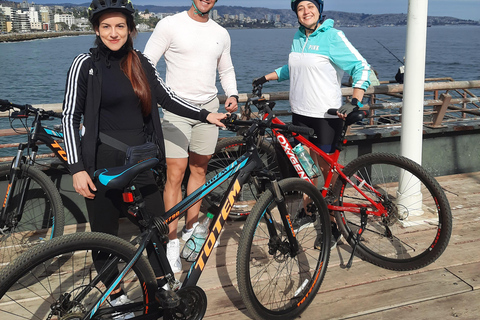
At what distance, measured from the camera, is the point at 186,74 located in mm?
3799

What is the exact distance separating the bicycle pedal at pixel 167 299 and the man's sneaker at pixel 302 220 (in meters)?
1.13

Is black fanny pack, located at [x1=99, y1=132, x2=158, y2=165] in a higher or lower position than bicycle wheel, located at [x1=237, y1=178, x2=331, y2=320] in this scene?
higher

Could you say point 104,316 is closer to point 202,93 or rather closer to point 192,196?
point 192,196

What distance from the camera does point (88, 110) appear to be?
2684 mm

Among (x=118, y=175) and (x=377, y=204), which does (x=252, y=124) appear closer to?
(x=118, y=175)

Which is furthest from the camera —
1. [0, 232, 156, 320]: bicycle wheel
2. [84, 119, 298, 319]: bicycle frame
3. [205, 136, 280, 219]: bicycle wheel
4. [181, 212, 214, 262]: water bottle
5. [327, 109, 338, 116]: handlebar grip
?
[205, 136, 280, 219]: bicycle wheel

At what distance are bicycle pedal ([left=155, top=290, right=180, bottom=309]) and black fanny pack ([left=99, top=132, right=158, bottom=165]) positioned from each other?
0.68 metres

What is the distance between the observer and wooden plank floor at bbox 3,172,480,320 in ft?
10.7

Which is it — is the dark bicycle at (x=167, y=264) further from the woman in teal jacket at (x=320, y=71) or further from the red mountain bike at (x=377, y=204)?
the woman in teal jacket at (x=320, y=71)

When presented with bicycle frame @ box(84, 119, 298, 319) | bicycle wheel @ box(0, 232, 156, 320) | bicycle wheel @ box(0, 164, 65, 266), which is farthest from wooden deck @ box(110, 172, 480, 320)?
bicycle wheel @ box(0, 164, 65, 266)

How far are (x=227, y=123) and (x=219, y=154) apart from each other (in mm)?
1942

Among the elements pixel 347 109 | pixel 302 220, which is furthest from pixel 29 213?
pixel 347 109

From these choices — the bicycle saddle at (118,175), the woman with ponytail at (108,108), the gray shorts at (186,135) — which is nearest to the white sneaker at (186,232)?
the gray shorts at (186,135)

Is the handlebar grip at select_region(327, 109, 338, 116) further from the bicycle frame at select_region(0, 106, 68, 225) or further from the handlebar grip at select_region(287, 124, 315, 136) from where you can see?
the bicycle frame at select_region(0, 106, 68, 225)
